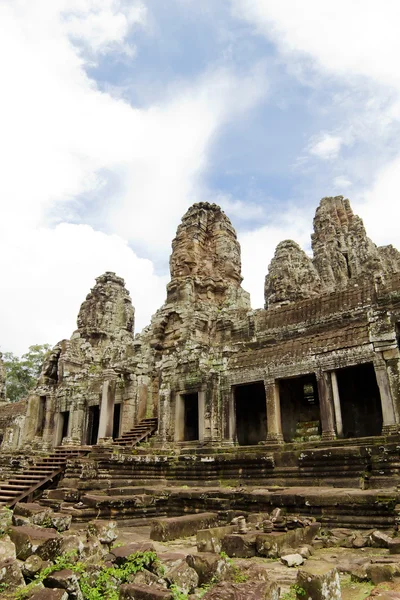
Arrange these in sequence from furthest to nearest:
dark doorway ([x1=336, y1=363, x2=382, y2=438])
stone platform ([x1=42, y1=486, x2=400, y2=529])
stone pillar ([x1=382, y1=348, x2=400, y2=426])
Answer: dark doorway ([x1=336, y1=363, x2=382, y2=438])
stone pillar ([x1=382, y1=348, x2=400, y2=426])
stone platform ([x1=42, y1=486, x2=400, y2=529])

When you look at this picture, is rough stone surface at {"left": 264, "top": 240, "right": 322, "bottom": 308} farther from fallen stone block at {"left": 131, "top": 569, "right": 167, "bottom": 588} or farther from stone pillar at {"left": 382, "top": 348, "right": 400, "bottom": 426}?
fallen stone block at {"left": 131, "top": 569, "right": 167, "bottom": 588}

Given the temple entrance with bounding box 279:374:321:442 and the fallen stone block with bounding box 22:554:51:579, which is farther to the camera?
the temple entrance with bounding box 279:374:321:442

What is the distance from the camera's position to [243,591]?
12.0ft

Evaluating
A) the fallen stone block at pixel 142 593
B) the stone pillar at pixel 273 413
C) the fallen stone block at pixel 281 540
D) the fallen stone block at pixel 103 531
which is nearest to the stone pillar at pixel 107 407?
the stone pillar at pixel 273 413

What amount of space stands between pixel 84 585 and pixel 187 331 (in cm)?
1561

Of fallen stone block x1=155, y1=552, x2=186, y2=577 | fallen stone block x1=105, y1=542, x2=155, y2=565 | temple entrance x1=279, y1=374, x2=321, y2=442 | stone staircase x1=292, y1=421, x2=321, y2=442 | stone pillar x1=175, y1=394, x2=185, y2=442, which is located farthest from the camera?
temple entrance x1=279, y1=374, x2=321, y2=442

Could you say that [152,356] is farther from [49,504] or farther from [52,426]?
[49,504]

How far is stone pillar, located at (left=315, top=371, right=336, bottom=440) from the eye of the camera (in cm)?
1305

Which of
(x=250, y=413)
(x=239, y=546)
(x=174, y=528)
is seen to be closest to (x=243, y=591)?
(x=239, y=546)

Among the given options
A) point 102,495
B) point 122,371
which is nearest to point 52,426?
point 122,371

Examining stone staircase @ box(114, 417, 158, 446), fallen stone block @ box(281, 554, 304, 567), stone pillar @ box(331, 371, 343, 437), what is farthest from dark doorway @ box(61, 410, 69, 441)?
fallen stone block @ box(281, 554, 304, 567)

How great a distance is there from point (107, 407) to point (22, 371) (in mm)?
33038

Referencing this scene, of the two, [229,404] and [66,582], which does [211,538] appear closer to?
[66,582]

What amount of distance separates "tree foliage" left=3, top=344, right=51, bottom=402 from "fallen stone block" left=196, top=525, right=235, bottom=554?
45.6 metres
